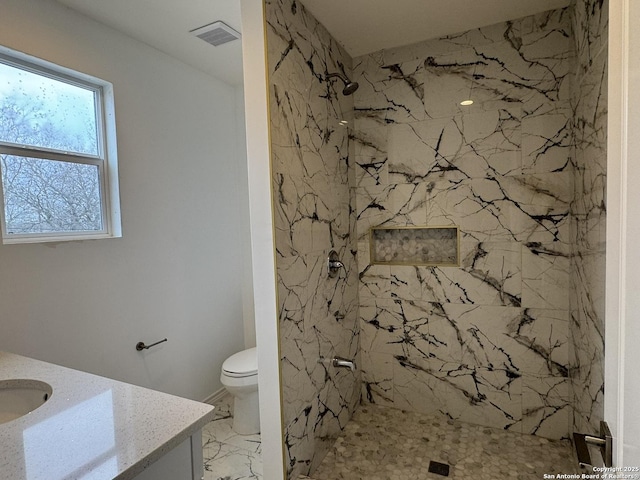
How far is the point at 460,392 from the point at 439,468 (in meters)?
0.57

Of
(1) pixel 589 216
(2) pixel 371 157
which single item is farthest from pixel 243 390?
(1) pixel 589 216

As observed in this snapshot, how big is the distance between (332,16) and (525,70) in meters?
1.23

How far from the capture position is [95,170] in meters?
2.08

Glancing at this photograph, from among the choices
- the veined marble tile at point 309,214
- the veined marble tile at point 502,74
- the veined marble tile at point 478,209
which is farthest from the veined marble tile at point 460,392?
the veined marble tile at point 502,74

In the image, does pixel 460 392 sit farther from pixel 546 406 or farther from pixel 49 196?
pixel 49 196

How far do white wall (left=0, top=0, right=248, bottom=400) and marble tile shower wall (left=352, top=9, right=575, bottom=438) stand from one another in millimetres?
1199

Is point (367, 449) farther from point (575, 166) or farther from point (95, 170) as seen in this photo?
point (95, 170)

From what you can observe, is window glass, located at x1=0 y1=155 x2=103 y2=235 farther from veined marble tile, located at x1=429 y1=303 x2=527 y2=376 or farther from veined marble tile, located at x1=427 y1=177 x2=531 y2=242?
veined marble tile, located at x1=429 y1=303 x2=527 y2=376

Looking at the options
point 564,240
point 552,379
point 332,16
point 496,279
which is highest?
point 332,16

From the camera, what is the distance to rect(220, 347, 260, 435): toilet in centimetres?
221

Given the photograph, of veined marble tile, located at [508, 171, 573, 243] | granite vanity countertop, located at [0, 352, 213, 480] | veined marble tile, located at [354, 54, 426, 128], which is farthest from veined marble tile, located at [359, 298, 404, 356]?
granite vanity countertop, located at [0, 352, 213, 480]

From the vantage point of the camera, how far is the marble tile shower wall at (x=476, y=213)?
203 cm

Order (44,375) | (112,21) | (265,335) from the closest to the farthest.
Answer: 1. (44,375)
2. (265,335)
3. (112,21)

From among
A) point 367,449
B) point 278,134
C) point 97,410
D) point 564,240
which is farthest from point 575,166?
point 97,410
